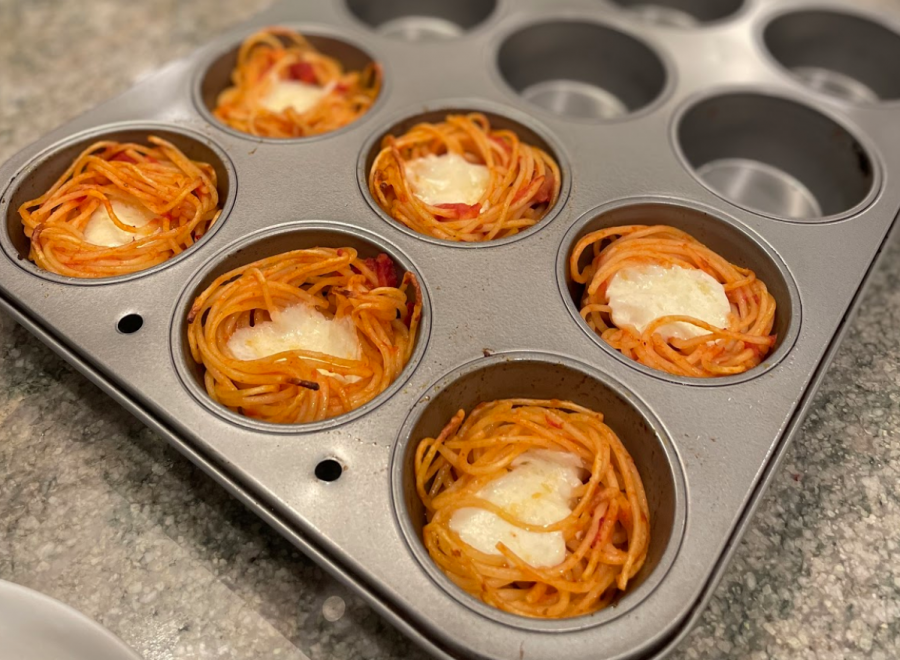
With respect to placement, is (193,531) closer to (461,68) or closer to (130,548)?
(130,548)

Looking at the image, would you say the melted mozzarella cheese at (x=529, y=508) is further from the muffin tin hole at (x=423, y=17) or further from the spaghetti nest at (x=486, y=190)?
the muffin tin hole at (x=423, y=17)

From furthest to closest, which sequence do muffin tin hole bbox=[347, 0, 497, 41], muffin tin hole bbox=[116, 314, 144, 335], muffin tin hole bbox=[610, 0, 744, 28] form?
muffin tin hole bbox=[610, 0, 744, 28] < muffin tin hole bbox=[347, 0, 497, 41] < muffin tin hole bbox=[116, 314, 144, 335]

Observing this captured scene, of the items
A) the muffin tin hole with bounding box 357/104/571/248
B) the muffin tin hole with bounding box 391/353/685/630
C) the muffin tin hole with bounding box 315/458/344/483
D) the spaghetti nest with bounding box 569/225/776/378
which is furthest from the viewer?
the muffin tin hole with bounding box 357/104/571/248

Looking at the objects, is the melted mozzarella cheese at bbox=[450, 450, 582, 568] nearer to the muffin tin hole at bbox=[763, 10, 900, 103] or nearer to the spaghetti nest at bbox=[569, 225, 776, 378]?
the spaghetti nest at bbox=[569, 225, 776, 378]

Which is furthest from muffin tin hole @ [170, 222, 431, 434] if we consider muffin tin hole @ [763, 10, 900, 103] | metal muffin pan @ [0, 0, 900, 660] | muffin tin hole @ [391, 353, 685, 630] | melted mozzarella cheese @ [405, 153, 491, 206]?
muffin tin hole @ [763, 10, 900, 103]

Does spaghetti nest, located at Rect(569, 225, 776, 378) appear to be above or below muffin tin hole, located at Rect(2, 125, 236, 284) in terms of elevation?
below

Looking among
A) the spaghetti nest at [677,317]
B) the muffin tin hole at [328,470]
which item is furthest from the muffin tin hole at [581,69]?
the muffin tin hole at [328,470]
